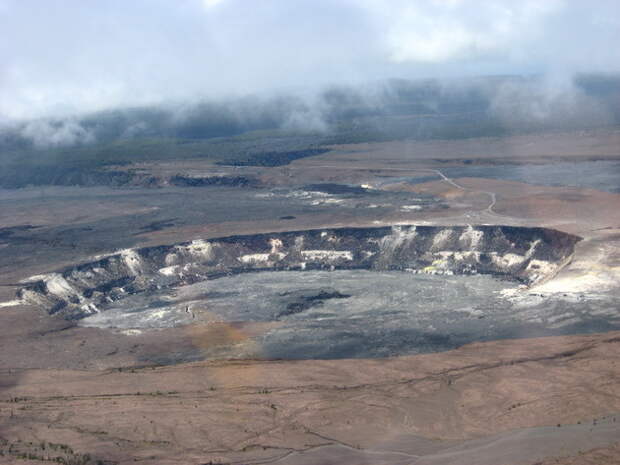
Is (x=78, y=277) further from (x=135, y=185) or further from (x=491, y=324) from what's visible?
(x=135, y=185)

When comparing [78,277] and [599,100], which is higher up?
[599,100]

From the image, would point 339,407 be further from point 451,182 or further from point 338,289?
point 451,182

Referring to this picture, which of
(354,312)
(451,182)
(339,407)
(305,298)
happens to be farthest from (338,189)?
(339,407)

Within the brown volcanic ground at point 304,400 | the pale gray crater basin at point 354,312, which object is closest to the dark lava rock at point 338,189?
the pale gray crater basin at point 354,312

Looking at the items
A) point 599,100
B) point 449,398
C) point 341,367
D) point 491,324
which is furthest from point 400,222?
point 599,100

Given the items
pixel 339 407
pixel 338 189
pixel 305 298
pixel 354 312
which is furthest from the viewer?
pixel 338 189

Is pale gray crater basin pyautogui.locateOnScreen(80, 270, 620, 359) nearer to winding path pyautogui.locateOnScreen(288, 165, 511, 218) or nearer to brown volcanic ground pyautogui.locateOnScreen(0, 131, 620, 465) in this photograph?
brown volcanic ground pyautogui.locateOnScreen(0, 131, 620, 465)
